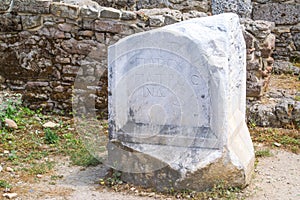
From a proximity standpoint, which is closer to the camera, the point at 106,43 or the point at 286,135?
the point at 286,135

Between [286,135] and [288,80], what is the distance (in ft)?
5.70

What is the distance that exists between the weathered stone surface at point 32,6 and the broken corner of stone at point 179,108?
2.08 m

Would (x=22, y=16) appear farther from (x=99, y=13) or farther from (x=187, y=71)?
(x=187, y=71)

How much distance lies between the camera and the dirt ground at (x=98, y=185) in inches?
161

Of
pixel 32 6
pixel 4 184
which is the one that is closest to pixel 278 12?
pixel 32 6

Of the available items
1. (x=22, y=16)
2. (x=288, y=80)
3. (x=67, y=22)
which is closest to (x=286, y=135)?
(x=288, y=80)

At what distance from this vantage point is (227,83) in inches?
156

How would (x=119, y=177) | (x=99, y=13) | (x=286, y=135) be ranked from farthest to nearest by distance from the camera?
(x=99, y=13) < (x=286, y=135) < (x=119, y=177)

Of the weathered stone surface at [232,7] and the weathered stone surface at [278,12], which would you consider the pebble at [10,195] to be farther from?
the weathered stone surface at [278,12]

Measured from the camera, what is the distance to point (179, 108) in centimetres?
406

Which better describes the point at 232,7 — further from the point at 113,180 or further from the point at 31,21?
the point at 113,180

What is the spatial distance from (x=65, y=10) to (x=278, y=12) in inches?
125

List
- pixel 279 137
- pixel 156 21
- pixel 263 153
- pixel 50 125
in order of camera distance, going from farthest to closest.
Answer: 1. pixel 156 21
2. pixel 50 125
3. pixel 279 137
4. pixel 263 153

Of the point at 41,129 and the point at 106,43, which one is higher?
the point at 106,43
